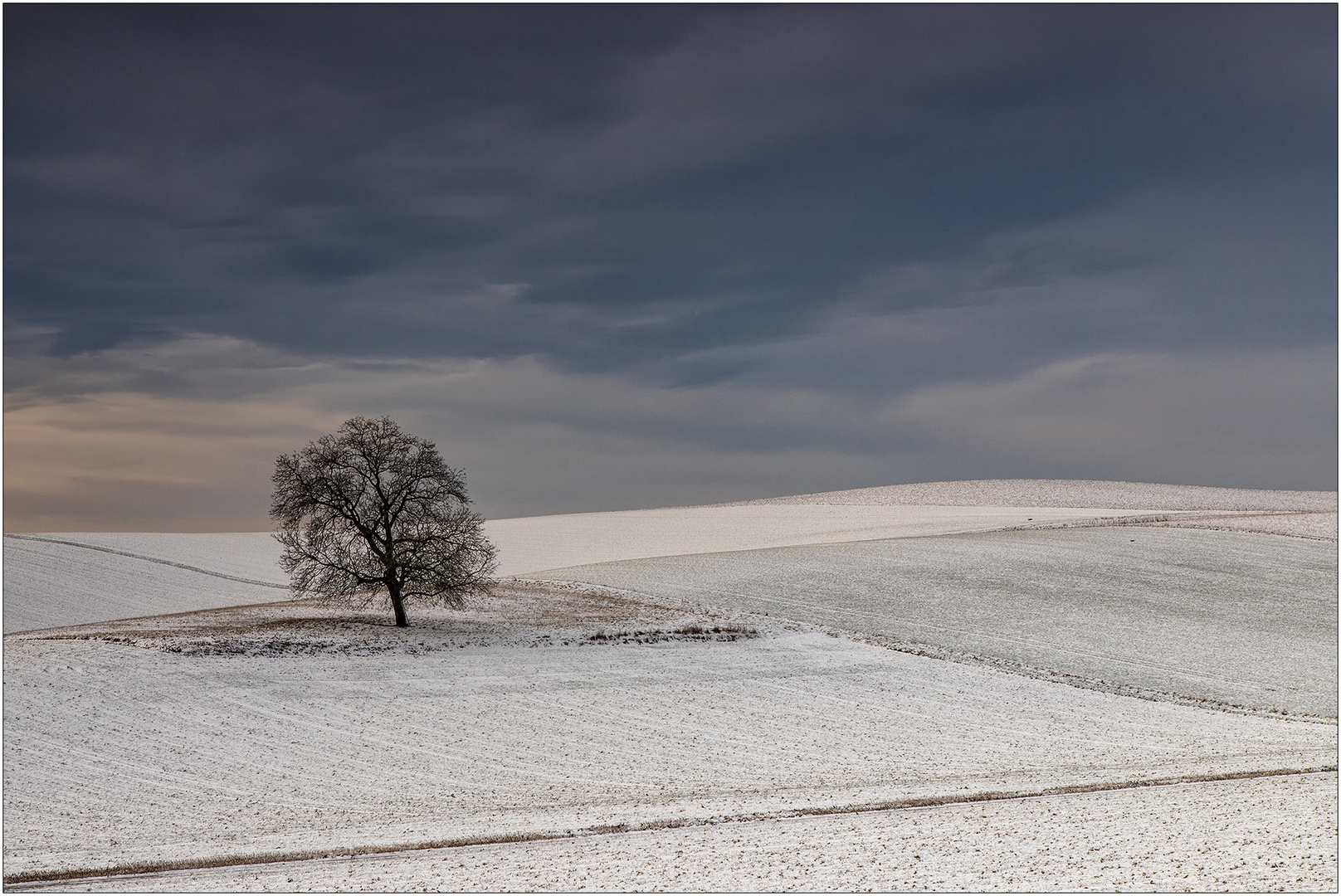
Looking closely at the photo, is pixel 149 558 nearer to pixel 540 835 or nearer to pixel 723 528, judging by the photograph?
pixel 723 528

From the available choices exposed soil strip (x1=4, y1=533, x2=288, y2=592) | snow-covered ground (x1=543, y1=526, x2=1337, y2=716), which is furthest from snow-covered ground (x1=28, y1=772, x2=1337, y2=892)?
exposed soil strip (x1=4, y1=533, x2=288, y2=592)

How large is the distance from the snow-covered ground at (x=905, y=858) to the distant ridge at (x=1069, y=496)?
6748 cm

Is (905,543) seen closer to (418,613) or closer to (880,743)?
(418,613)

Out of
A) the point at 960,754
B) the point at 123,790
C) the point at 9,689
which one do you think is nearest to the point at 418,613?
the point at 9,689

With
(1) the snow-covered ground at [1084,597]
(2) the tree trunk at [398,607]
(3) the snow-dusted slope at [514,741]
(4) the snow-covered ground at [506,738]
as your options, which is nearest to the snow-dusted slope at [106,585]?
(4) the snow-covered ground at [506,738]

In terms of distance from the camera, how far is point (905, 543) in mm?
54562

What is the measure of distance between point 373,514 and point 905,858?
1049 inches

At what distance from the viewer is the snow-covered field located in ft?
48.4

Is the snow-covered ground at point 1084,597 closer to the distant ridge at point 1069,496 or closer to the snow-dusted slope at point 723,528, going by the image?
the snow-dusted slope at point 723,528

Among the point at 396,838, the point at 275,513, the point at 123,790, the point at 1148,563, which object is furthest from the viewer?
the point at 1148,563

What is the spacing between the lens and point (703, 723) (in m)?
25.8

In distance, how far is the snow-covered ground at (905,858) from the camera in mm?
13055

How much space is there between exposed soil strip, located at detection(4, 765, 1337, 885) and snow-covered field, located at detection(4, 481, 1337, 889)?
0.40ft

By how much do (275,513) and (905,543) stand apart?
3368cm
